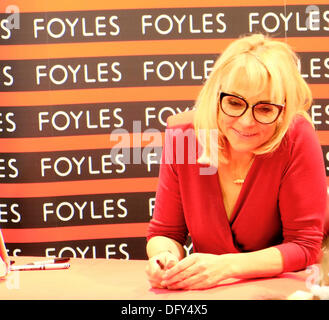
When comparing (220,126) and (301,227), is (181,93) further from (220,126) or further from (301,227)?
(301,227)

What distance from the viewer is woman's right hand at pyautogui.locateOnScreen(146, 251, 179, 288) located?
160 cm

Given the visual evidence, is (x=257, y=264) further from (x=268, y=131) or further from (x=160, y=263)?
(x=268, y=131)

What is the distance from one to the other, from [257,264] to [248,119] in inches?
17.7

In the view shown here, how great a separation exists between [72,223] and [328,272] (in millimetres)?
2068

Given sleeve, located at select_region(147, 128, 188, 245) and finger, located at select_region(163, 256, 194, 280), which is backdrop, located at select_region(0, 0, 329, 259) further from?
finger, located at select_region(163, 256, 194, 280)

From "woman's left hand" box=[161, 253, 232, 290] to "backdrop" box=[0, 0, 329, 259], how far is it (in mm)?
1610

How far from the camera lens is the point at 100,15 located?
307 cm

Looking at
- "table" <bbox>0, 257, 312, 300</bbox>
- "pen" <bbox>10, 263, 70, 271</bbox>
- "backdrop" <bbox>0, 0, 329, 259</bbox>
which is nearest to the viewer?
"table" <bbox>0, 257, 312, 300</bbox>

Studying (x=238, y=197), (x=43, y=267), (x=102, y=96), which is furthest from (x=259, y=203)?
(x=102, y=96)

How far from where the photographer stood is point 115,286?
162cm

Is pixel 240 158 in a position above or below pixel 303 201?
above

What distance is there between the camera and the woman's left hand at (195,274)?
1570mm

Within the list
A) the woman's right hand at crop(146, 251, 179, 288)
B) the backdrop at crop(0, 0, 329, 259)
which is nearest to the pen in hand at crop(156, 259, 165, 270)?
the woman's right hand at crop(146, 251, 179, 288)

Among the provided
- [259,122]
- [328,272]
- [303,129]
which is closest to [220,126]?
[259,122]
